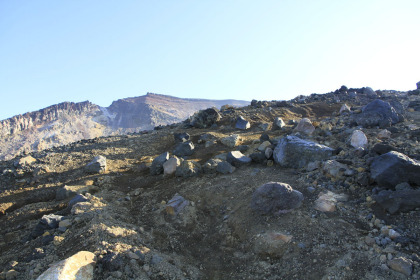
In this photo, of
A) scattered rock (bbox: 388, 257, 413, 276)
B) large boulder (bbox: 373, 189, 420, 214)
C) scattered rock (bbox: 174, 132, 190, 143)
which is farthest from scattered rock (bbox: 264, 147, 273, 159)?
scattered rock (bbox: 388, 257, 413, 276)

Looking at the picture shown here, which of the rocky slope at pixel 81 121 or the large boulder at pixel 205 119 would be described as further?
the rocky slope at pixel 81 121

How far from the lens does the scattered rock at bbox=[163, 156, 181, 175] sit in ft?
23.1

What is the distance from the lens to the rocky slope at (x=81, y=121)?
107 ft

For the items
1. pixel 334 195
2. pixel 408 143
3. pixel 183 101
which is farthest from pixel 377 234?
pixel 183 101

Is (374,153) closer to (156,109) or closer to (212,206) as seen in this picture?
(212,206)

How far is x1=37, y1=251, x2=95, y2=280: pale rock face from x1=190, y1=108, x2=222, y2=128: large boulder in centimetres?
878

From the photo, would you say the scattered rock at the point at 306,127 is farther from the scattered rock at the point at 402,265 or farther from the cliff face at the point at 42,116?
the cliff face at the point at 42,116

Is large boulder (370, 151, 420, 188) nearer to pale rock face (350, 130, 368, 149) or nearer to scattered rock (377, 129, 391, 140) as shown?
pale rock face (350, 130, 368, 149)

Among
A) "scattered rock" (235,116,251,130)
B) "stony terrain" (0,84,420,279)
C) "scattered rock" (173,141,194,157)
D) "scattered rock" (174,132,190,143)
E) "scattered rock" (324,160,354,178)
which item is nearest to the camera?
"stony terrain" (0,84,420,279)

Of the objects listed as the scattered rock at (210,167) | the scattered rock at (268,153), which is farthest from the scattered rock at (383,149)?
the scattered rock at (210,167)

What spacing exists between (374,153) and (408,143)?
107 cm

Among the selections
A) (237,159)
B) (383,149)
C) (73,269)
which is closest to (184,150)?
(237,159)

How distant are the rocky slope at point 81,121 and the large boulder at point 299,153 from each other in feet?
95.1

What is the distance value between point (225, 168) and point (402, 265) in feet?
13.3
